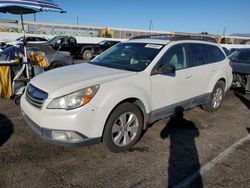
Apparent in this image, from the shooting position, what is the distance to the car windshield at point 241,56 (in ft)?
25.4

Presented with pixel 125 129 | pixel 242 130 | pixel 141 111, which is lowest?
pixel 242 130

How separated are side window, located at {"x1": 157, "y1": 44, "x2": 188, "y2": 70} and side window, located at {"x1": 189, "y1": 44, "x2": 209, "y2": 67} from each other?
0.71 ft

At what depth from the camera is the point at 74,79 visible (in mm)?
3262

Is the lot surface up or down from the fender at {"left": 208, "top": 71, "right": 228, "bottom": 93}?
down

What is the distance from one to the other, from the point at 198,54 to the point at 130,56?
157cm

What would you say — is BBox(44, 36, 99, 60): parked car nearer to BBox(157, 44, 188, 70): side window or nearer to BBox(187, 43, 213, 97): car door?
BBox(187, 43, 213, 97): car door

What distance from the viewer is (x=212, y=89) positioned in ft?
16.8

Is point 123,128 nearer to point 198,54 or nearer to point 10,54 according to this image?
point 198,54

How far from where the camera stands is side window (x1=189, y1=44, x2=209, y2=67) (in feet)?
14.8

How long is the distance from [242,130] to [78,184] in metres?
3.55

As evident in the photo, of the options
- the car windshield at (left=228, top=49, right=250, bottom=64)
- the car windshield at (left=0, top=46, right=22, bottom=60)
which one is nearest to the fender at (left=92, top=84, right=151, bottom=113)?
the car windshield at (left=0, top=46, right=22, bottom=60)

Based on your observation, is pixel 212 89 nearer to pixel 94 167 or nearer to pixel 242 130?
pixel 242 130

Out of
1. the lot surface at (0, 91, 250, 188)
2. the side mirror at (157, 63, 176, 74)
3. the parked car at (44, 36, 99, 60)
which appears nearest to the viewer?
the lot surface at (0, 91, 250, 188)

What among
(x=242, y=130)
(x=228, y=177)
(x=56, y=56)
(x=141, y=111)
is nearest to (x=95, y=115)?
(x=141, y=111)
